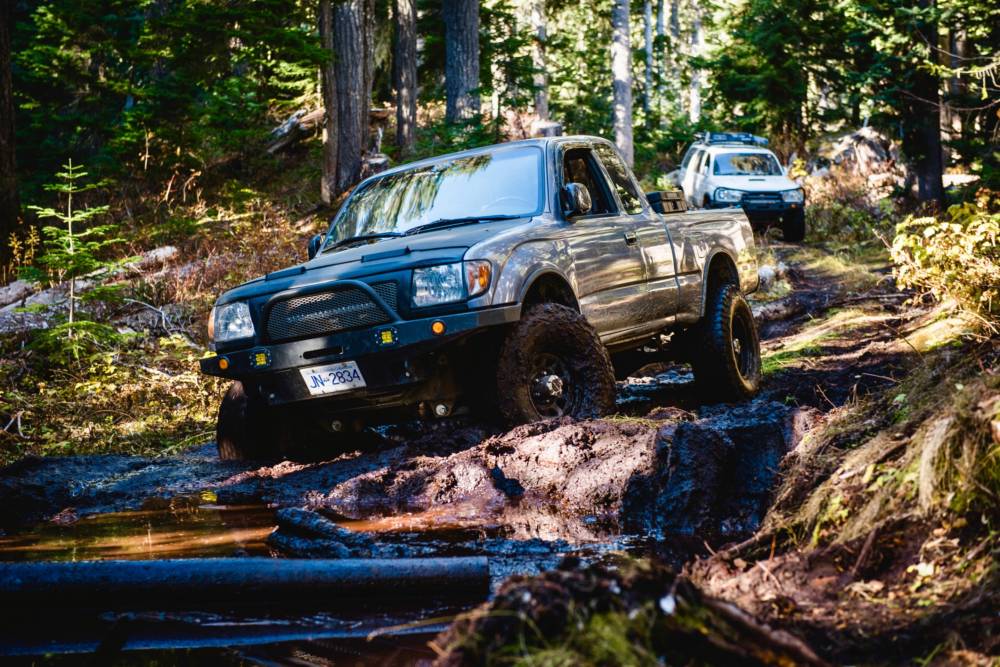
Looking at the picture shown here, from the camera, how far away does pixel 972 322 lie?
19.9 feet

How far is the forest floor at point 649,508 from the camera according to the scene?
9.71 feet

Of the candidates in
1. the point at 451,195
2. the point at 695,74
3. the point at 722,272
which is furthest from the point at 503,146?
the point at 695,74

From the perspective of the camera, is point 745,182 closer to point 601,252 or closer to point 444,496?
point 601,252

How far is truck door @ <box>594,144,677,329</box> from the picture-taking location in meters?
7.68

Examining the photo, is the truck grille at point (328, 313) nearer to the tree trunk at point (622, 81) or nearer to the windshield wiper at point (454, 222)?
the windshield wiper at point (454, 222)

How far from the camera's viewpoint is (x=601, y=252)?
23.6ft

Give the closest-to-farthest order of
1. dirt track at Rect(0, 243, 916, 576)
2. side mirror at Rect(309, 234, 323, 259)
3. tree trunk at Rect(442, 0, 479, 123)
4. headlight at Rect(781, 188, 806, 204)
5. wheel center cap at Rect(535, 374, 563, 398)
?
dirt track at Rect(0, 243, 916, 576) → wheel center cap at Rect(535, 374, 563, 398) → side mirror at Rect(309, 234, 323, 259) → tree trunk at Rect(442, 0, 479, 123) → headlight at Rect(781, 188, 806, 204)

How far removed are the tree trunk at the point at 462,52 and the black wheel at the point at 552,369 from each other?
15012 mm

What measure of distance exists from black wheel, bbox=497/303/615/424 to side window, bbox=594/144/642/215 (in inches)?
69.0

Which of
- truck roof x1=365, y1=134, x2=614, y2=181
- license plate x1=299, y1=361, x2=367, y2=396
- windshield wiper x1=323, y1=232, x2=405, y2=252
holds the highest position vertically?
truck roof x1=365, y1=134, x2=614, y2=181

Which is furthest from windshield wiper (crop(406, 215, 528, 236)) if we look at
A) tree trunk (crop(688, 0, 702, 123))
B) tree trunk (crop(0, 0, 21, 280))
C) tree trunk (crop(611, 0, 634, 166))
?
tree trunk (crop(688, 0, 702, 123))

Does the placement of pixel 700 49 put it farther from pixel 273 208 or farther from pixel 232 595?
pixel 232 595

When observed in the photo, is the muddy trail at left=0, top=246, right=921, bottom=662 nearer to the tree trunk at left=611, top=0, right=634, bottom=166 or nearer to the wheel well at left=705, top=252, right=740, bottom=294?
the wheel well at left=705, top=252, right=740, bottom=294

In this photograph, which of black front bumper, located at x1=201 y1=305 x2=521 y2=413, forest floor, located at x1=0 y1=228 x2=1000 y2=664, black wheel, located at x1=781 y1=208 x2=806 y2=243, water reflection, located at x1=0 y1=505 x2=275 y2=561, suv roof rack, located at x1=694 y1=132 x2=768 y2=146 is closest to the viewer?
forest floor, located at x1=0 y1=228 x2=1000 y2=664
